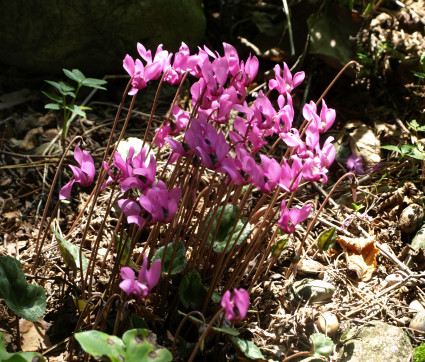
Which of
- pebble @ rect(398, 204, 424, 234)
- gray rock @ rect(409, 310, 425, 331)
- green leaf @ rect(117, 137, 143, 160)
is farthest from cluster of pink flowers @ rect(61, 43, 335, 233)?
pebble @ rect(398, 204, 424, 234)

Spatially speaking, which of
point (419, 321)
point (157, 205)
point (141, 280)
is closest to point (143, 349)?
point (141, 280)

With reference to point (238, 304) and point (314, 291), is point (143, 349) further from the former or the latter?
point (314, 291)

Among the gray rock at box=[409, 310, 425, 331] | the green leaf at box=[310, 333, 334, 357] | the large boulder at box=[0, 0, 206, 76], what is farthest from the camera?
the large boulder at box=[0, 0, 206, 76]

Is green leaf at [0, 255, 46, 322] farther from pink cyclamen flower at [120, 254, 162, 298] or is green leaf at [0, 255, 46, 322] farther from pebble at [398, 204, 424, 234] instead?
pebble at [398, 204, 424, 234]

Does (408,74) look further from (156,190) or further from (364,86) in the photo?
(156,190)

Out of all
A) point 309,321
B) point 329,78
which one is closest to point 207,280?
point 309,321

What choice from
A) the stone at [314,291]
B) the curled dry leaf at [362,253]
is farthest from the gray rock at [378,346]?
the curled dry leaf at [362,253]
